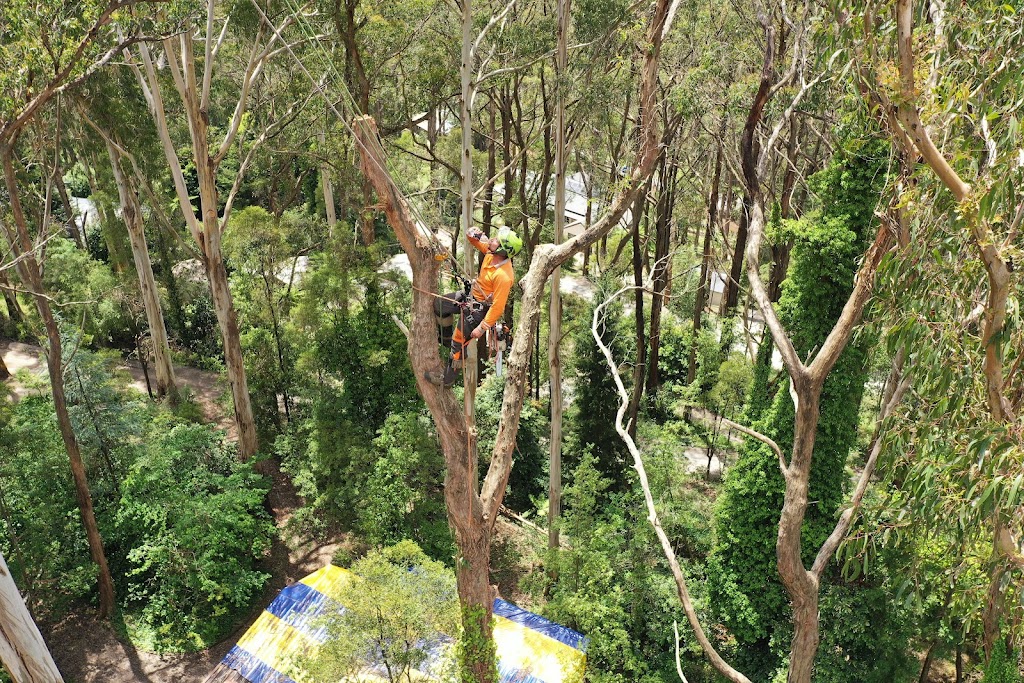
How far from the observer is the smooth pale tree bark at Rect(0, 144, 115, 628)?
31.2 ft

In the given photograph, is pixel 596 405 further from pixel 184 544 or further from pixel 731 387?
pixel 184 544

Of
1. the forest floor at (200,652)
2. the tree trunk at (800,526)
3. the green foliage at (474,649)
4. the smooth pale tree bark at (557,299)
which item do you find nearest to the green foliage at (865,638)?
the forest floor at (200,652)

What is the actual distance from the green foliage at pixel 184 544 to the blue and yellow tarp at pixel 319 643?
145 centimetres

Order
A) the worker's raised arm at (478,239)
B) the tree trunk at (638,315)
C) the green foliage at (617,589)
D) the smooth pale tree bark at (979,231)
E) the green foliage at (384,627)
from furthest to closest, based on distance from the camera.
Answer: the tree trunk at (638,315) → the green foliage at (617,589) → the green foliage at (384,627) → the worker's raised arm at (478,239) → the smooth pale tree bark at (979,231)

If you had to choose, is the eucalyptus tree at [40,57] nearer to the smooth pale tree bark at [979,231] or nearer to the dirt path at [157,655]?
the dirt path at [157,655]

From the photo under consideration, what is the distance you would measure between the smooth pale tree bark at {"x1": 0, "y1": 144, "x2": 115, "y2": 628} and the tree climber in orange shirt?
200 inches

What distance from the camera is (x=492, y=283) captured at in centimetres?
579

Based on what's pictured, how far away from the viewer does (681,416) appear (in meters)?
18.7

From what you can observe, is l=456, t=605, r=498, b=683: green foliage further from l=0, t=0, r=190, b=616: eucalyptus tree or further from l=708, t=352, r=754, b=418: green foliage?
l=708, t=352, r=754, b=418: green foliage

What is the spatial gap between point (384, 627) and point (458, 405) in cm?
453

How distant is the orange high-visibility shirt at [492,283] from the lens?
5.65 metres

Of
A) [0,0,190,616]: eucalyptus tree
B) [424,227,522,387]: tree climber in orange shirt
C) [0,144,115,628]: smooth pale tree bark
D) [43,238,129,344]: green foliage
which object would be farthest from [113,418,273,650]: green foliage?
[424,227,522,387]: tree climber in orange shirt

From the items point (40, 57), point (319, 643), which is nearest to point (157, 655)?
point (319, 643)

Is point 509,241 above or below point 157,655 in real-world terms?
above
